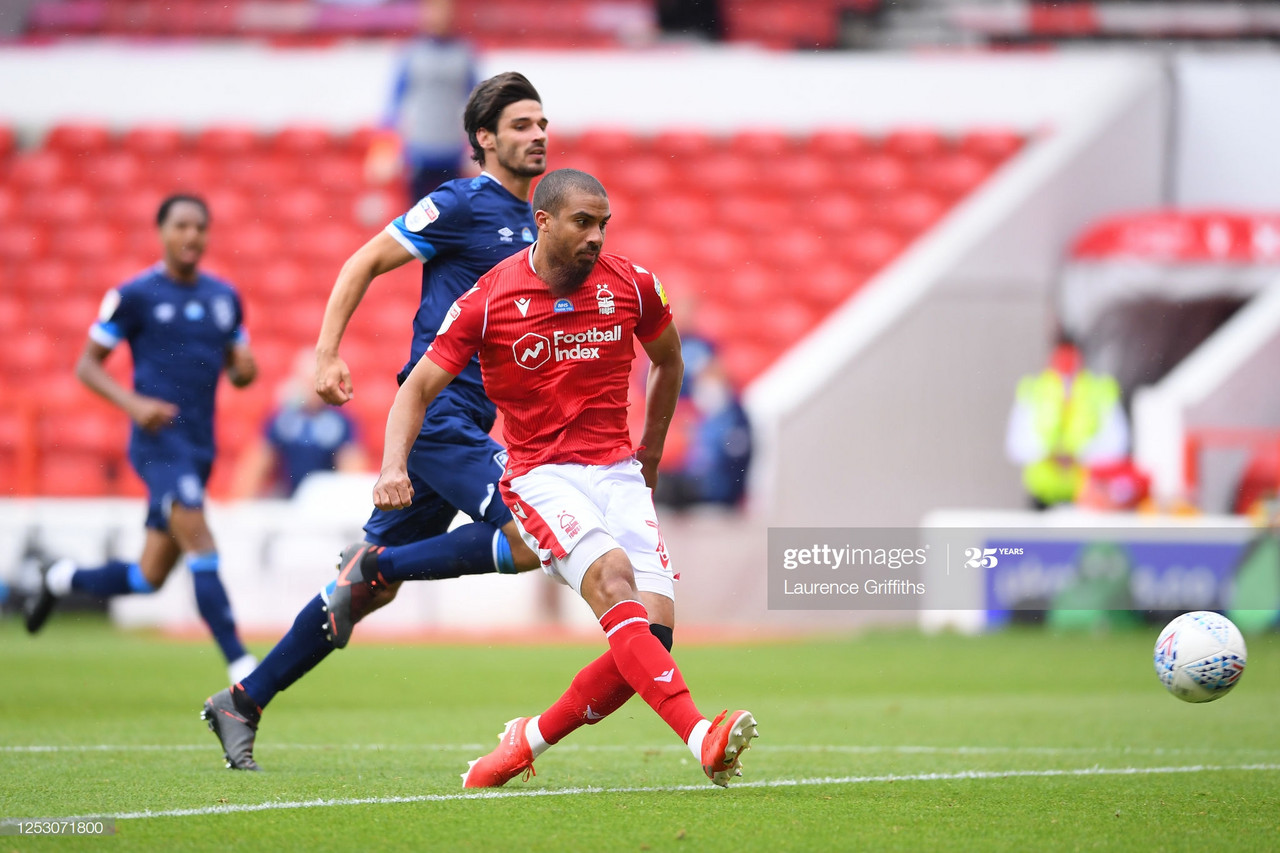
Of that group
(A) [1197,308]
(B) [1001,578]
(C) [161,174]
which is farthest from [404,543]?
(C) [161,174]

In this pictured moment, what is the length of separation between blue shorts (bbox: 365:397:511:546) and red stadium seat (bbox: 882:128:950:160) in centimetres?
1207

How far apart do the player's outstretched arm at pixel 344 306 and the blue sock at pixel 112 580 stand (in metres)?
2.89

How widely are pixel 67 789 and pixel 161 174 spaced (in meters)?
A: 13.3

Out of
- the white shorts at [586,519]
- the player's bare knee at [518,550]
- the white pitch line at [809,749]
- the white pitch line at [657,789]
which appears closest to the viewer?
the white pitch line at [657,789]

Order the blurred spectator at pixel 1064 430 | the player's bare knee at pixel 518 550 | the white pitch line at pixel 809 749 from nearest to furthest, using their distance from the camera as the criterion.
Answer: the player's bare knee at pixel 518 550
the white pitch line at pixel 809 749
the blurred spectator at pixel 1064 430

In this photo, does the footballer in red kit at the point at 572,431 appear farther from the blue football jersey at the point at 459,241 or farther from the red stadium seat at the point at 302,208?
the red stadium seat at the point at 302,208

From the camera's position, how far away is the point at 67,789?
4.67 meters

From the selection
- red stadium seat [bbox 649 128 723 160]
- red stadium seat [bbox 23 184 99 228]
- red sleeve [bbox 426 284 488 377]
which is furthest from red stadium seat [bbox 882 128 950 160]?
red sleeve [bbox 426 284 488 377]

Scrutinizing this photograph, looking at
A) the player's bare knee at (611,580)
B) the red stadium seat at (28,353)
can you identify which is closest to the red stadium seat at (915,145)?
the red stadium seat at (28,353)

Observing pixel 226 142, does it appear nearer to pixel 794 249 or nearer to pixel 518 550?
pixel 794 249

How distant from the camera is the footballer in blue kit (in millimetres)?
5043

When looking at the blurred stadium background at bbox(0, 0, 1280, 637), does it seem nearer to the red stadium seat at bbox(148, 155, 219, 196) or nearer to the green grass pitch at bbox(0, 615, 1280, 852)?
the red stadium seat at bbox(148, 155, 219, 196)

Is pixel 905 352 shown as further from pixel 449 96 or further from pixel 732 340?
pixel 449 96

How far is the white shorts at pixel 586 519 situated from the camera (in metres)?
4.57
